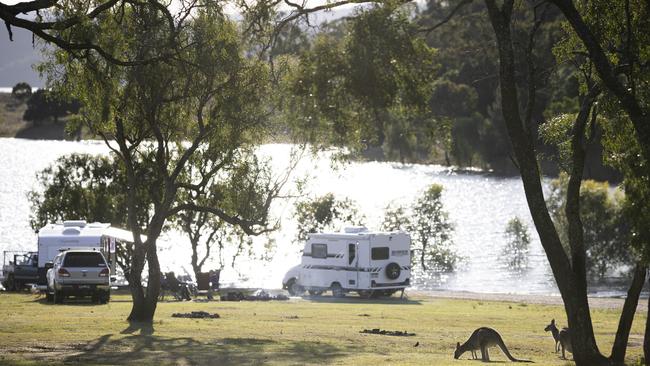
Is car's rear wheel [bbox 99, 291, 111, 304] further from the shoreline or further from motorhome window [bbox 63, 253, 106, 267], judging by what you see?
the shoreline

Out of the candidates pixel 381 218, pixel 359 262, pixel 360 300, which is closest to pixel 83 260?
pixel 360 300

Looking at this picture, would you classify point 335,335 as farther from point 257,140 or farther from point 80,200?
point 80,200

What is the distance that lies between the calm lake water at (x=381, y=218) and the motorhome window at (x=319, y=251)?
9.36 feet

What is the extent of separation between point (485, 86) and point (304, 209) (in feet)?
226

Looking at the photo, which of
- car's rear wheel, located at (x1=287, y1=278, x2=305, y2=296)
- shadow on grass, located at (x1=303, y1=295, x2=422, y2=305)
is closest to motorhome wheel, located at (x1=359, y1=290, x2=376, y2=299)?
shadow on grass, located at (x1=303, y1=295, x2=422, y2=305)

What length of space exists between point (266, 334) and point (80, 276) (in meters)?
11.3

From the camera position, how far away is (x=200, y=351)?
64.1 ft

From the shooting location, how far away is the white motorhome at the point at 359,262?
135ft

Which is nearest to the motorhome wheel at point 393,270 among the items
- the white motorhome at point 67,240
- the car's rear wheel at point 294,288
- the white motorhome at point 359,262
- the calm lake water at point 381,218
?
the white motorhome at point 359,262

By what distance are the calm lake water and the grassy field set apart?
188 inches

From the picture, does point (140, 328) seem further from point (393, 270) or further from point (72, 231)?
point (393, 270)

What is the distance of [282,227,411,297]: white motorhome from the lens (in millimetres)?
41219

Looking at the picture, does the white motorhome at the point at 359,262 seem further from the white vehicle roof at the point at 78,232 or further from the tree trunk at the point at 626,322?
the tree trunk at the point at 626,322

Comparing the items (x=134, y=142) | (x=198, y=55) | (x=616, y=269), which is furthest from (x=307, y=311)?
(x=616, y=269)
